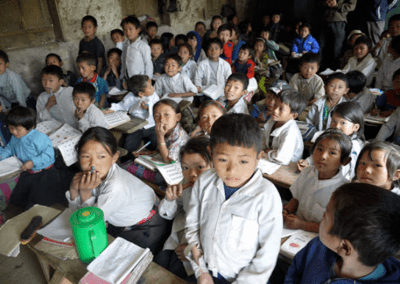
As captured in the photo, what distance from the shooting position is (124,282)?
101cm

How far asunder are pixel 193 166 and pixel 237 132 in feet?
1.82

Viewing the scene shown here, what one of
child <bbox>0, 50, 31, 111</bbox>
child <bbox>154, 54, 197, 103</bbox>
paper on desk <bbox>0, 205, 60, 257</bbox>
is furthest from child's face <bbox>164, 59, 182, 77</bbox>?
paper on desk <bbox>0, 205, 60, 257</bbox>

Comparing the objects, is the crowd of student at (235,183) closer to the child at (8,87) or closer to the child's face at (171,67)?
the child at (8,87)

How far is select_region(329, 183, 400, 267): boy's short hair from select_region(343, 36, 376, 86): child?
4094 millimetres

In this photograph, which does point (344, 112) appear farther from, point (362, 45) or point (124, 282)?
point (362, 45)

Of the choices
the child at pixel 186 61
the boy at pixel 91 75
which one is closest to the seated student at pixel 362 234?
the boy at pixel 91 75

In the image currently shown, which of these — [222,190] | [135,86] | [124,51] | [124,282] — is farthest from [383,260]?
[124,51]

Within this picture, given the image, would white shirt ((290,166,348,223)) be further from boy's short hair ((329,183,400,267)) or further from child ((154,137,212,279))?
boy's short hair ((329,183,400,267))

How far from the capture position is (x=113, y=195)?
1.42 meters

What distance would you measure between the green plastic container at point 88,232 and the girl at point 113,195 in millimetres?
301

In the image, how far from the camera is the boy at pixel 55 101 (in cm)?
303

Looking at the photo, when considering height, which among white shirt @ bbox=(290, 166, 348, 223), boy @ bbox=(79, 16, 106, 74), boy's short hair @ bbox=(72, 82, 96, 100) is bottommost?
white shirt @ bbox=(290, 166, 348, 223)

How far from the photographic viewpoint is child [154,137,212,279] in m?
1.35

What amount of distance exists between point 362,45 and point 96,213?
4.61 metres
